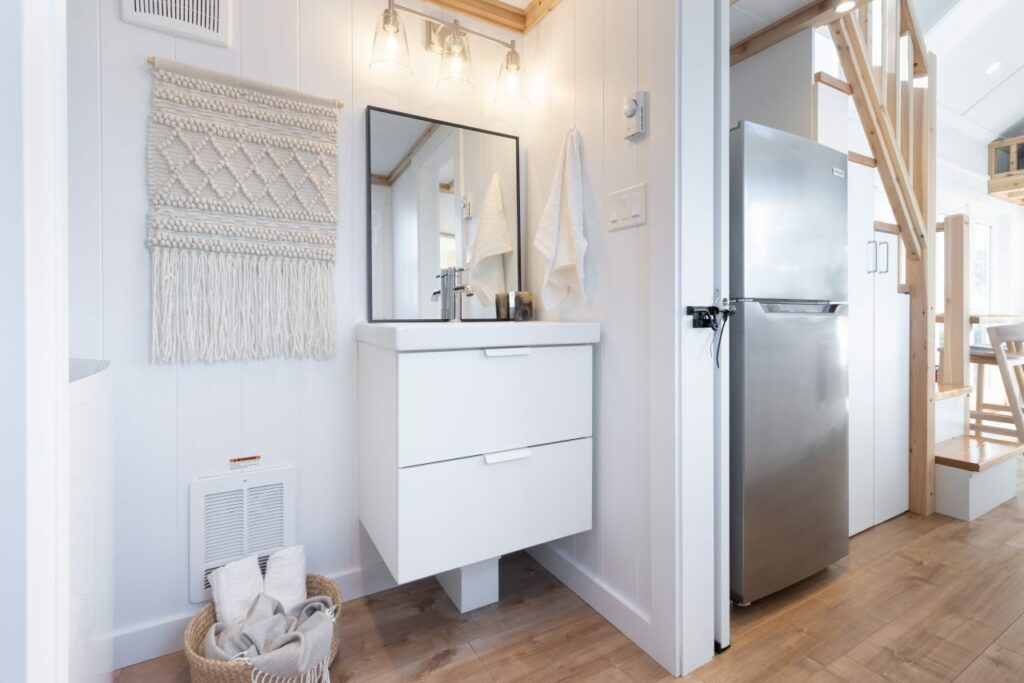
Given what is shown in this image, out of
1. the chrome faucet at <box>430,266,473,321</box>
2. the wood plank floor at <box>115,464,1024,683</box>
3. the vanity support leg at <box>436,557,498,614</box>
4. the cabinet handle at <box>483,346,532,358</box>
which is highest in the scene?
the chrome faucet at <box>430,266,473,321</box>

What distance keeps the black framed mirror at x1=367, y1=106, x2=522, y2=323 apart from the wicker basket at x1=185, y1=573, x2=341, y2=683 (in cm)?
90

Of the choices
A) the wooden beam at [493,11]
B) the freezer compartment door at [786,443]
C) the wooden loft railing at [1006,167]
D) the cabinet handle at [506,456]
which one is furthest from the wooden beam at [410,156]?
the wooden loft railing at [1006,167]

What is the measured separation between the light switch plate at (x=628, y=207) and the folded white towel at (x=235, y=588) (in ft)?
5.07

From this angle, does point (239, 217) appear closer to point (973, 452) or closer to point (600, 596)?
point (600, 596)

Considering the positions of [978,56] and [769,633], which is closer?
[769,633]

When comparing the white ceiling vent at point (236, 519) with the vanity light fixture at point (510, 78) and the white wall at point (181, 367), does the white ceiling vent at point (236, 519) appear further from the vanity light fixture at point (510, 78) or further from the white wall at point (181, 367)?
the vanity light fixture at point (510, 78)

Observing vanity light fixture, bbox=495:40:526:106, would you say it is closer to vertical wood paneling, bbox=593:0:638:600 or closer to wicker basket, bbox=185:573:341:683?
vertical wood paneling, bbox=593:0:638:600

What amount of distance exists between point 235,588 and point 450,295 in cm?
117

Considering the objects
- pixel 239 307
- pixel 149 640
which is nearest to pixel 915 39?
pixel 239 307

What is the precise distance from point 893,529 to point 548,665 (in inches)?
72.6

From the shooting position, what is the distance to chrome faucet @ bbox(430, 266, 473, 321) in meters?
1.88

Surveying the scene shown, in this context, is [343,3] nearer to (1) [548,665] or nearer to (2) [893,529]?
(1) [548,665]

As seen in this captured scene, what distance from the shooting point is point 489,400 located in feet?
4.66

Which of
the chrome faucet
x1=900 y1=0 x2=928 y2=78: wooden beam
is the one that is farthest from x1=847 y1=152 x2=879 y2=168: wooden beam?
the chrome faucet
